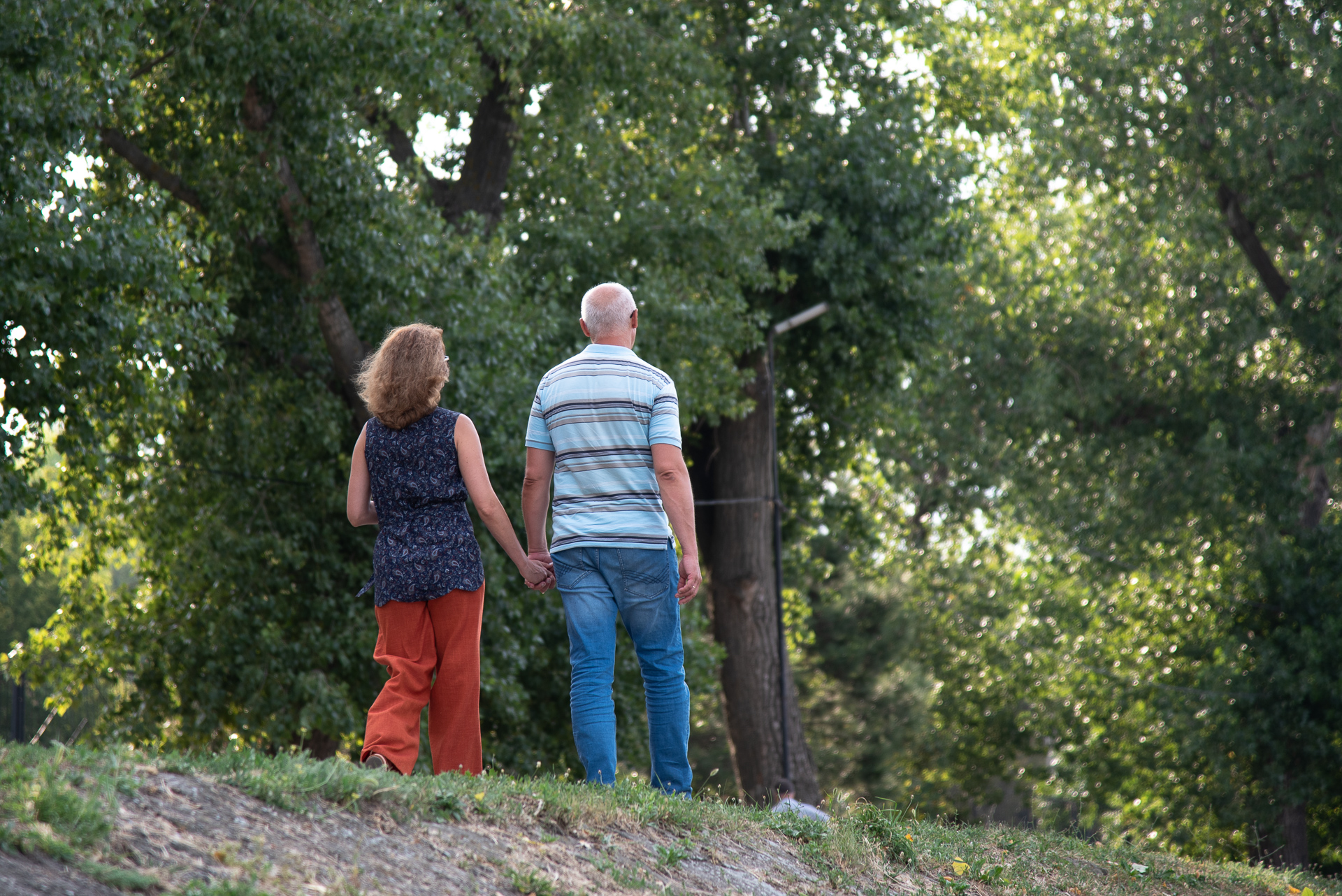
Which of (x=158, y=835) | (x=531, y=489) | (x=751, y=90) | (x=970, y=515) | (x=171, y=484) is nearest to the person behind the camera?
(x=158, y=835)

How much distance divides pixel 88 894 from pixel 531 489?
248 centimetres

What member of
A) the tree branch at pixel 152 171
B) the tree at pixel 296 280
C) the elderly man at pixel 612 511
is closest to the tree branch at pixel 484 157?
the tree at pixel 296 280

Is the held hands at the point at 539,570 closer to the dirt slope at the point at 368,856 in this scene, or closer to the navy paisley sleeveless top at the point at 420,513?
the navy paisley sleeveless top at the point at 420,513

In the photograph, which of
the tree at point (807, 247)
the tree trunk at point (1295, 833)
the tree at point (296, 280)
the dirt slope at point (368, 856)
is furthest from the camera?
the tree trunk at point (1295, 833)

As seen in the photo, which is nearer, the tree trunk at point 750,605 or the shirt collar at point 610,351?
the shirt collar at point 610,351

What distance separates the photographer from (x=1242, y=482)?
63.5 feet

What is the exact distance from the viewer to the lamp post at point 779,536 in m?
17.1

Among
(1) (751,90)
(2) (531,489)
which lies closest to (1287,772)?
(1) (751,90)

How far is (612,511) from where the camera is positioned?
496 centimetres

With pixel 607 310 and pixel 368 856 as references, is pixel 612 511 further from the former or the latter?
pixel 368 856

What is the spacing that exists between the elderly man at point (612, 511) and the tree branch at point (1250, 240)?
17145 millimetres

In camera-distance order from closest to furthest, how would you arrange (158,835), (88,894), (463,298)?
1. (88,894)
2. (158,835)
3. (463,298)

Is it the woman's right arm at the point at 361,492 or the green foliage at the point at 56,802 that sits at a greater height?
the woman's right arm at the point at 361,492

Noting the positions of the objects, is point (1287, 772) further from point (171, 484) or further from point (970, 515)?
point (171, 484)
